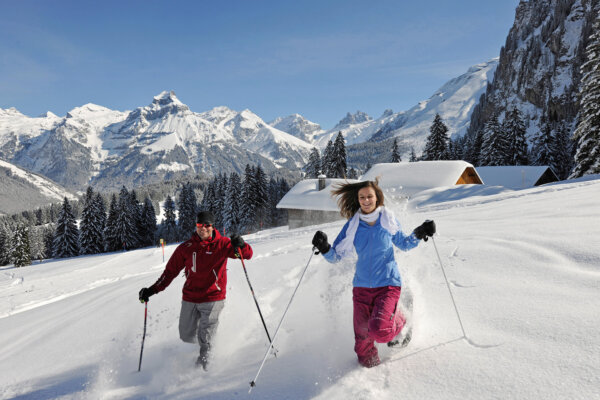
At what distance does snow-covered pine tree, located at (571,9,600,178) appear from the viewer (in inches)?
→ 878

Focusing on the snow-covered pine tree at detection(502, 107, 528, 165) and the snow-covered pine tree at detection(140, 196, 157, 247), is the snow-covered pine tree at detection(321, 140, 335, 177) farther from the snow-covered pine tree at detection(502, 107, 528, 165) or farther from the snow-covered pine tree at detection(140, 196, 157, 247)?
the snow-covered pine tree at detection(140, 196, 157, 247)

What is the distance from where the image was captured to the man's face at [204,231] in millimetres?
4207

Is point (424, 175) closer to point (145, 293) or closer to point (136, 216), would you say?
point (145, 293)

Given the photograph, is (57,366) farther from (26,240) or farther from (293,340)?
(26,240)

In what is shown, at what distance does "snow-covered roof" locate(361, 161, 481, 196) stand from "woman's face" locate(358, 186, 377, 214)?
26768 millimetres

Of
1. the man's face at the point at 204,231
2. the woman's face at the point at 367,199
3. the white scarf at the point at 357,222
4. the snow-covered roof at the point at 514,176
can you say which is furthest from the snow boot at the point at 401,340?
the snow-covered roof at the point at 514,176

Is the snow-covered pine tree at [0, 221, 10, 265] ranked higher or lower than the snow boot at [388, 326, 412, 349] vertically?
lower

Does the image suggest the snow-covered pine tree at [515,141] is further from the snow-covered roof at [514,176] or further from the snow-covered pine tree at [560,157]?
the snow-covered roof at [514,176]

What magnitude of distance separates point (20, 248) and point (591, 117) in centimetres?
7111

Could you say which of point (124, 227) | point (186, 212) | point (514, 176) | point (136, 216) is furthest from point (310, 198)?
point (186, 212)

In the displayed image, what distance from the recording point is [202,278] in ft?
13.6

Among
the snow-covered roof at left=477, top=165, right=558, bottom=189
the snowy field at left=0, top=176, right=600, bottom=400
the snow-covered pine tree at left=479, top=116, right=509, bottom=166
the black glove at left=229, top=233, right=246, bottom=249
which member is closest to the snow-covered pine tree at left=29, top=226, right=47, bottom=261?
the snowy field at left=0, top=176, right=600, bottom=400

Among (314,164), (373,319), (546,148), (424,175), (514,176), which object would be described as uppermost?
(314,164)

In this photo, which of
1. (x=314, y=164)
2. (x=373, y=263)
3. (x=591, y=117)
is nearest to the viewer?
(x=373, y=263)
